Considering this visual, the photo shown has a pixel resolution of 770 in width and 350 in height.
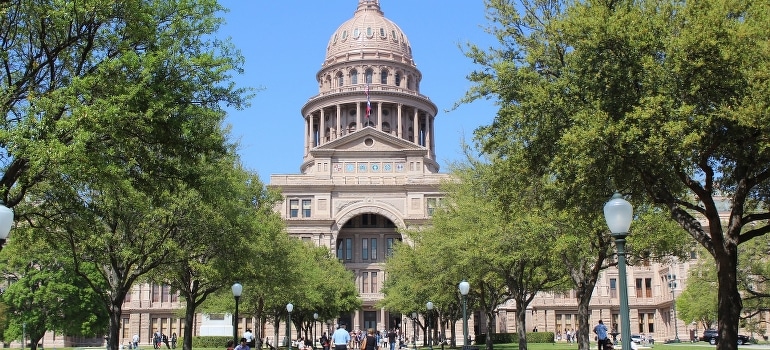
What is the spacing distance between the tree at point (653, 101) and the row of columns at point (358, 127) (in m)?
103

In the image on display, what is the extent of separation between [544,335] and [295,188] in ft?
119

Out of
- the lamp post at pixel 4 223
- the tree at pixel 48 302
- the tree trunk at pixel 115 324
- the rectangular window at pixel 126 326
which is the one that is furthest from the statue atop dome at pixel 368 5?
the lamp post at pixel 4 223

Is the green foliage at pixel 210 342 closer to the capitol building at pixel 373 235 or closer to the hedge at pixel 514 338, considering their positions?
the capitol building at pixel 373 235

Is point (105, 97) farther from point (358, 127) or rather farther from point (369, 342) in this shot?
point (358, 127)

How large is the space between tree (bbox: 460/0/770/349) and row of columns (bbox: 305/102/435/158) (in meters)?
103

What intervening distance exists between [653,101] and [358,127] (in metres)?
107

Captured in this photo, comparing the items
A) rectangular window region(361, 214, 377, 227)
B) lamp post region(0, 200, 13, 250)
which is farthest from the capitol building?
A: lamp post region(0, 200, 13, 250)

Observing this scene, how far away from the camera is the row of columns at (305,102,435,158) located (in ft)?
418

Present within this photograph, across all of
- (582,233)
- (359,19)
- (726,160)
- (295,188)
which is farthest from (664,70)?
(359,19)

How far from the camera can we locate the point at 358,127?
125 metres

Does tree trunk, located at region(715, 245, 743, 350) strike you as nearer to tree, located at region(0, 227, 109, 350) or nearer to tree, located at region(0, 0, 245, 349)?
tree, located at region(0, 0, 245, 349)

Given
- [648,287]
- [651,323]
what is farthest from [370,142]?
[651,323]

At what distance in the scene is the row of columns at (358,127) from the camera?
127 metres

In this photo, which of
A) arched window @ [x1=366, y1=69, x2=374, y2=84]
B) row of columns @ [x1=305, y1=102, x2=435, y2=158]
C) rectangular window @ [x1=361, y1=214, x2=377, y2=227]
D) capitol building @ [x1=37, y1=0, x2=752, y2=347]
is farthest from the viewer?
arched window @ [x1=366, y1=69, x2=374, y2=84]
